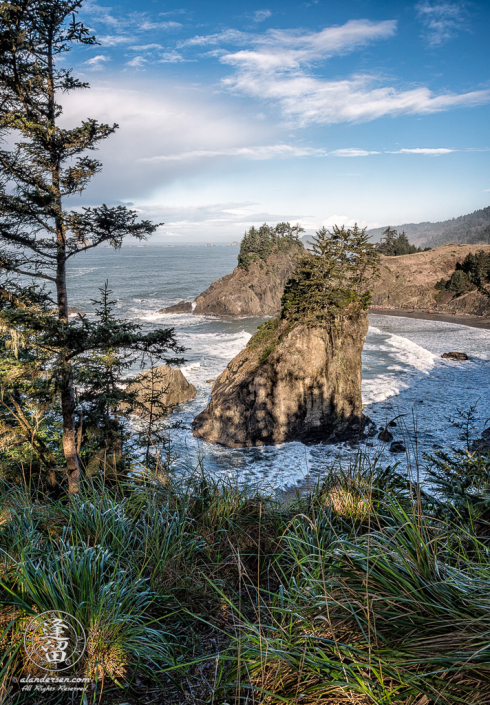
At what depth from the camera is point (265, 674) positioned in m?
1.71

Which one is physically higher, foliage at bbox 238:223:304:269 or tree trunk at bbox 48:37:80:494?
foliage at bbox 238:223:304:269

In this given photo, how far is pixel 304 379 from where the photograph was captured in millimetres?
18453

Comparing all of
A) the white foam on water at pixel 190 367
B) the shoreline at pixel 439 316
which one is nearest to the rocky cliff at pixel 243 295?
the shoreline at pixel 439 316

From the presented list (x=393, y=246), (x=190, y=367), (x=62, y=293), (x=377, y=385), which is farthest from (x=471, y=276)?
(x=62, y=293)

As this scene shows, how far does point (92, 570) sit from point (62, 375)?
6898 millimetres

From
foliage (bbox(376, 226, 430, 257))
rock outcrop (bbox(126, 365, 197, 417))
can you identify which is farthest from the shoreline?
rock outcrop (bbox(126, 365, 197, 417))

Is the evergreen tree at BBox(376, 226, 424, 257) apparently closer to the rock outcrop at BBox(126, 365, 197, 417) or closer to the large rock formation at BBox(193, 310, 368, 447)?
the large rock formation at BBox(193, 310, 368, 447)

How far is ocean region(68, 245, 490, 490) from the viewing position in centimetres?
1530

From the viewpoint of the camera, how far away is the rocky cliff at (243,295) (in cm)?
5653
